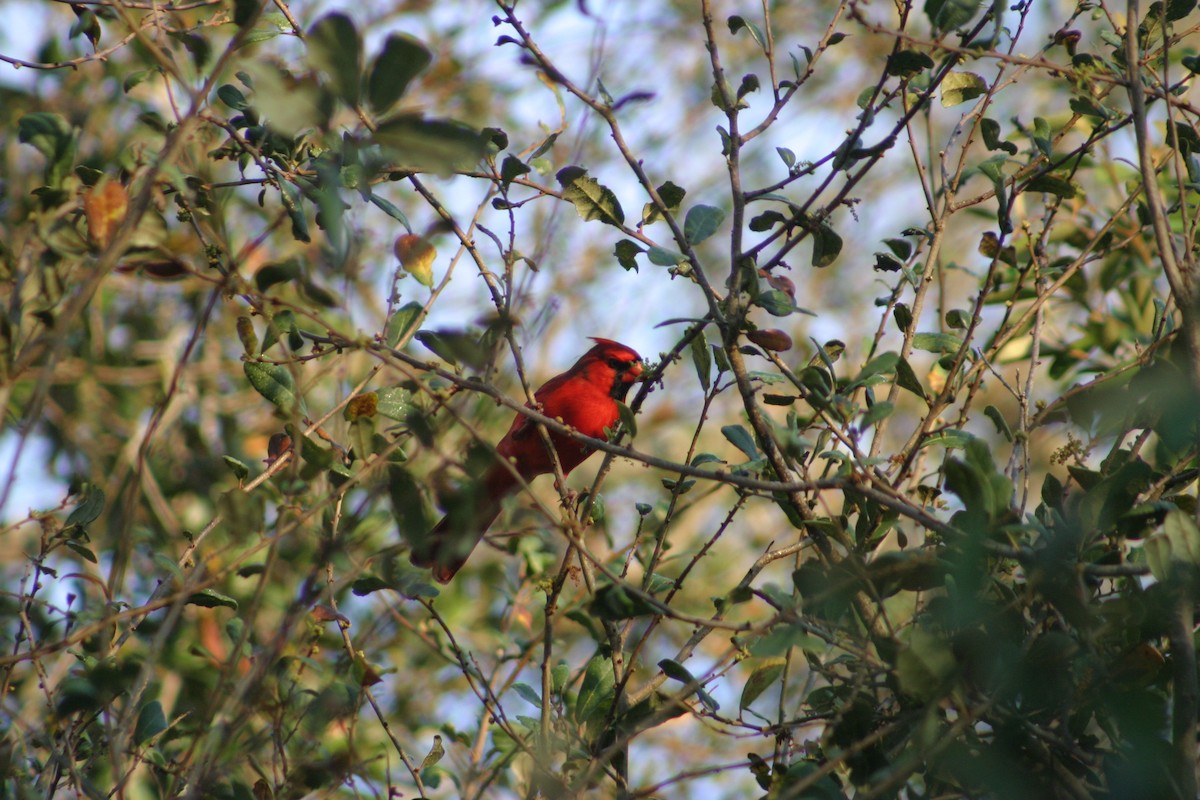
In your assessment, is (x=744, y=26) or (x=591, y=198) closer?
(x=591, y=198)

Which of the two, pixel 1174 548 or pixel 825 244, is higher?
pixel 825 244

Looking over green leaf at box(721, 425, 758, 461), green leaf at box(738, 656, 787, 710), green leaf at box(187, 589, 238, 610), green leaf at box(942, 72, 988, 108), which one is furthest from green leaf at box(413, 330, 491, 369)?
green leaf at box(942, 72, 988, 108)

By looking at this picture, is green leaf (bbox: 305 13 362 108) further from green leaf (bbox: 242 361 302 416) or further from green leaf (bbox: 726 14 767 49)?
green leaf (bbox: 726 14 767 49)

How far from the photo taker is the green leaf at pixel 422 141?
139 cm

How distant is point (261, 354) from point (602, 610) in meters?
0.95

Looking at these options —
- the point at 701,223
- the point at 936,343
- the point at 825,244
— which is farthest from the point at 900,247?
the point at 701,223

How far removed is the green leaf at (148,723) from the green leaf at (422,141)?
1475 millimetres

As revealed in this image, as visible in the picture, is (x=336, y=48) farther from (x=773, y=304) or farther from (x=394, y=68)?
(x=773, y=304)

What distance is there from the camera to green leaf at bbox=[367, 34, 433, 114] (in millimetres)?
1351

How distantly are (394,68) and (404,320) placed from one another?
116 cm

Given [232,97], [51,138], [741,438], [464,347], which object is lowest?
[464,347]

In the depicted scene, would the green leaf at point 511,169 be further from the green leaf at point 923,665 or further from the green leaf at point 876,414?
the green leaf at point 923,665

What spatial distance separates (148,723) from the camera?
229 centimetres

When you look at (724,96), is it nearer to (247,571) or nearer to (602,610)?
(602,610)
